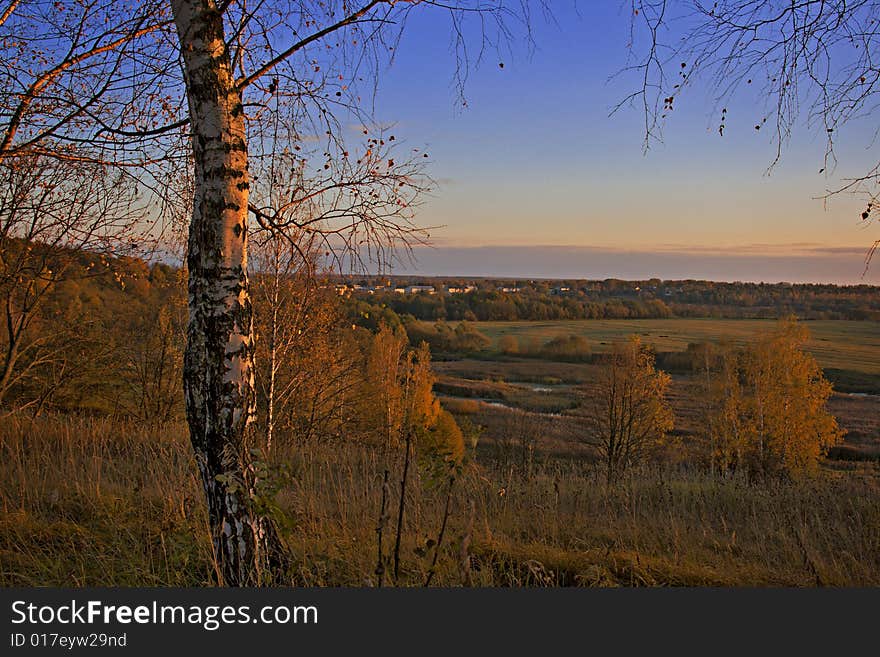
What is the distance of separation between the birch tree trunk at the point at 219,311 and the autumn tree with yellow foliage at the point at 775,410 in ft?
106

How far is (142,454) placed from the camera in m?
7.45

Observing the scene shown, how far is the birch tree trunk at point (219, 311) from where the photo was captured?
325 cm

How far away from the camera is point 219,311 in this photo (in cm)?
325

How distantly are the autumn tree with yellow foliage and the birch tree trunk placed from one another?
32275 millimetres

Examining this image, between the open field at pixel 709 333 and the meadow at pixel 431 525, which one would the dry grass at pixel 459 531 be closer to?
the meadow at pixel 431 525

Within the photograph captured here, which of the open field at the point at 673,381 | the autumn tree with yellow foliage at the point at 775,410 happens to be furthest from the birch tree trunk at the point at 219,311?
the autumn tree with yellow foliage at the point at 775,410

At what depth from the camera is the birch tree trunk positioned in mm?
3246

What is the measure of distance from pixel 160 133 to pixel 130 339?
11.4 metres

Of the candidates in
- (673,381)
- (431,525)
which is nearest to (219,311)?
(431,525)

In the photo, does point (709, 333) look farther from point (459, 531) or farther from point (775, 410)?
point (459, 531)

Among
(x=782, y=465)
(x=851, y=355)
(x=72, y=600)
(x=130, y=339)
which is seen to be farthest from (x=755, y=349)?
(x=72, y=600)

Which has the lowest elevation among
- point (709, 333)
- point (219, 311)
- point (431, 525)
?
point (709, 333)

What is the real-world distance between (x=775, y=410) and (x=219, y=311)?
3703cm

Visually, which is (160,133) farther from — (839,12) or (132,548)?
(839,12)
